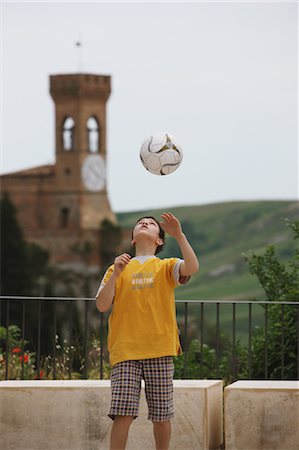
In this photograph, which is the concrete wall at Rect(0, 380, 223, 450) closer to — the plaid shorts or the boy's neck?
the plaid shorts

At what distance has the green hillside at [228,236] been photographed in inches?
4567

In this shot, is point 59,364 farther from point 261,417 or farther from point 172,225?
point 172,225

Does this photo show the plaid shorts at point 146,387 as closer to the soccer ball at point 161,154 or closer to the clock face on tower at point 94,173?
the soccer ball at point 161,154

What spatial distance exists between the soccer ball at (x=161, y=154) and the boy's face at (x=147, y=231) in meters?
0.67

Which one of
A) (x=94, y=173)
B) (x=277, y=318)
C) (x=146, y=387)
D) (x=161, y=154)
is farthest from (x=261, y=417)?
(x=94, y=173)

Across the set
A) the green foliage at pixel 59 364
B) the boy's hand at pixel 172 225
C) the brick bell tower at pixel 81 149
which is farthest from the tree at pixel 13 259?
the boy's hand at pixel 172 225

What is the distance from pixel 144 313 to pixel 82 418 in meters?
1.87

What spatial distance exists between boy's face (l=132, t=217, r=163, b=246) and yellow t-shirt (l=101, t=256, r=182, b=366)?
17cm

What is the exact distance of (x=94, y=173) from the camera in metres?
116

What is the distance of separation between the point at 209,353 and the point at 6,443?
4.06 metres

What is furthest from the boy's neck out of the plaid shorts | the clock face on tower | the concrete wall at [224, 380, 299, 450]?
the clock face on tower

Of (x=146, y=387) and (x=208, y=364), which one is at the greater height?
(x=146, y=387)

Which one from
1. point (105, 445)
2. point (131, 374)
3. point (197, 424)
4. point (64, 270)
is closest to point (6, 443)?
point (105, 445)

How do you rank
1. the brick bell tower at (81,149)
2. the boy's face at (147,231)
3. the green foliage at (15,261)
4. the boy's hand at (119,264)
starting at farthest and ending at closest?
the brick bell tower at (81,149), the green foliage at (15,261), the boy's face at (147,231), the boy's hand at (119,264)
